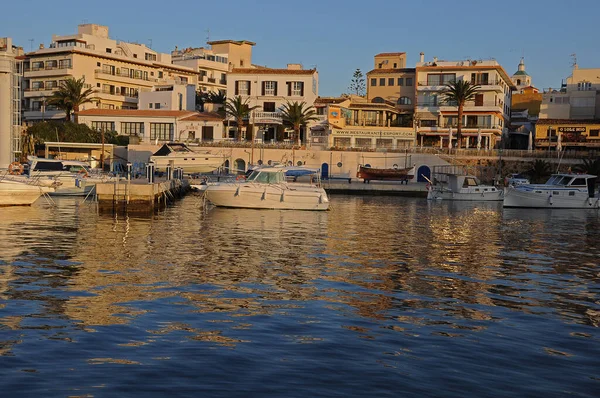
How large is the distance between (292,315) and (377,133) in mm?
73476

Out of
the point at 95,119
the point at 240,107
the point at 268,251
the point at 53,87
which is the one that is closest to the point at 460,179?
the point at 240,107

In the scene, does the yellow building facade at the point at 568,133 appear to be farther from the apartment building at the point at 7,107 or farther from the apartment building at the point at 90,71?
the apartment building at the point at 7,107

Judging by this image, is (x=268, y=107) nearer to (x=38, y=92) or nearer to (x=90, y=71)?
(x=90, y=71)

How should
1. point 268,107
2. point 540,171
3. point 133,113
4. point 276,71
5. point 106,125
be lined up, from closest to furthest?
point 540,171 < point 133,113 < point 276,71 < point 268,107 < point 106,125

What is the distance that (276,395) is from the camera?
34.5 ft

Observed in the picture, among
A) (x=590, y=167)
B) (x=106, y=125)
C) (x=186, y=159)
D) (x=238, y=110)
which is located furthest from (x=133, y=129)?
(x=590, y=167)

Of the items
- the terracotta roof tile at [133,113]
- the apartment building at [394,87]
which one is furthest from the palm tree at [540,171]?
the terracotta roof tile at [133,113]

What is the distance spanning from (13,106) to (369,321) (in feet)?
154

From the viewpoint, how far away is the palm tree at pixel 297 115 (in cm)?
8338

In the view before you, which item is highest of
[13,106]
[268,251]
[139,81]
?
[139,81]

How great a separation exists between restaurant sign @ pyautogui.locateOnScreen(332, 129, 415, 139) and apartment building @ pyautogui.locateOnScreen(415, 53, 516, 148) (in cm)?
247

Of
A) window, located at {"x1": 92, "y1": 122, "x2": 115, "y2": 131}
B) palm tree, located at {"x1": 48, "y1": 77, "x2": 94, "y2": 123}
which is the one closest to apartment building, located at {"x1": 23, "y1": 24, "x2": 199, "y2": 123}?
palm tree, located at {"x1": 48, "y1": 77, "x2": 94, "y2": 123}

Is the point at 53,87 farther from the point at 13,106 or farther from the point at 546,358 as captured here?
the point at 546,358

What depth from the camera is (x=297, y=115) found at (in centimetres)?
8306
